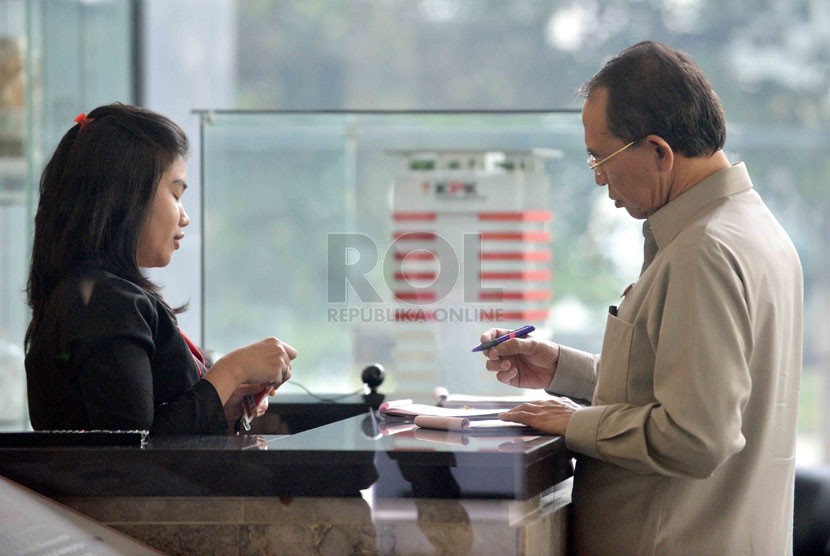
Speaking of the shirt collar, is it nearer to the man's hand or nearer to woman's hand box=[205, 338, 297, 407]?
the man's hand

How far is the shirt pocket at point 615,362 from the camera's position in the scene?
5.79 feet

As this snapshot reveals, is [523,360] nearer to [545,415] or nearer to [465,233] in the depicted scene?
[545,415]

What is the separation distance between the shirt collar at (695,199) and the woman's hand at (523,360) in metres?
0.44

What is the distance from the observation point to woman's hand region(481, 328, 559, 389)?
7.11ft

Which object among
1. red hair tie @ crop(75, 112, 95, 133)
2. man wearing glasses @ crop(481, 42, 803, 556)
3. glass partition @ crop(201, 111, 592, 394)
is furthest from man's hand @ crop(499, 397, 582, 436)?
glass partition @ crop(201, 111, 592, 394)

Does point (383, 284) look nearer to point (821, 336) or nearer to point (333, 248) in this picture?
point (333, 248)

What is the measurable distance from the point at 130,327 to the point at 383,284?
2151mm

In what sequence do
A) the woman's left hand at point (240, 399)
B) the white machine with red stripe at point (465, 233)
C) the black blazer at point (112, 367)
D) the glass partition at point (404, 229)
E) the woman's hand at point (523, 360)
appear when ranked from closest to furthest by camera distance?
the black blazer at point (112, 367), the woman's left hand at point (240, 399), the woman's hand at point (523, 360), the glass partition at point (404, 229), the white machine with red stripe at point (465, 233)

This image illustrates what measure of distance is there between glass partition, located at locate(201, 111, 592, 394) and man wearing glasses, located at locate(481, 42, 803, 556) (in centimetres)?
194

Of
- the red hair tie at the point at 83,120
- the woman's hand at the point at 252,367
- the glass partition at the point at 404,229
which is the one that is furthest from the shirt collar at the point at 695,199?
the glass partition at the point at 404,229

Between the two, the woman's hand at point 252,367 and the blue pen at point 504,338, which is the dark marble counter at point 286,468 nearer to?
the woman's hand at point 252,367

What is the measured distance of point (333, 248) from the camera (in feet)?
14.1

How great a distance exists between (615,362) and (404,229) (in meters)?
2.57

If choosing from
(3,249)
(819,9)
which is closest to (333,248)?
(3,249)
